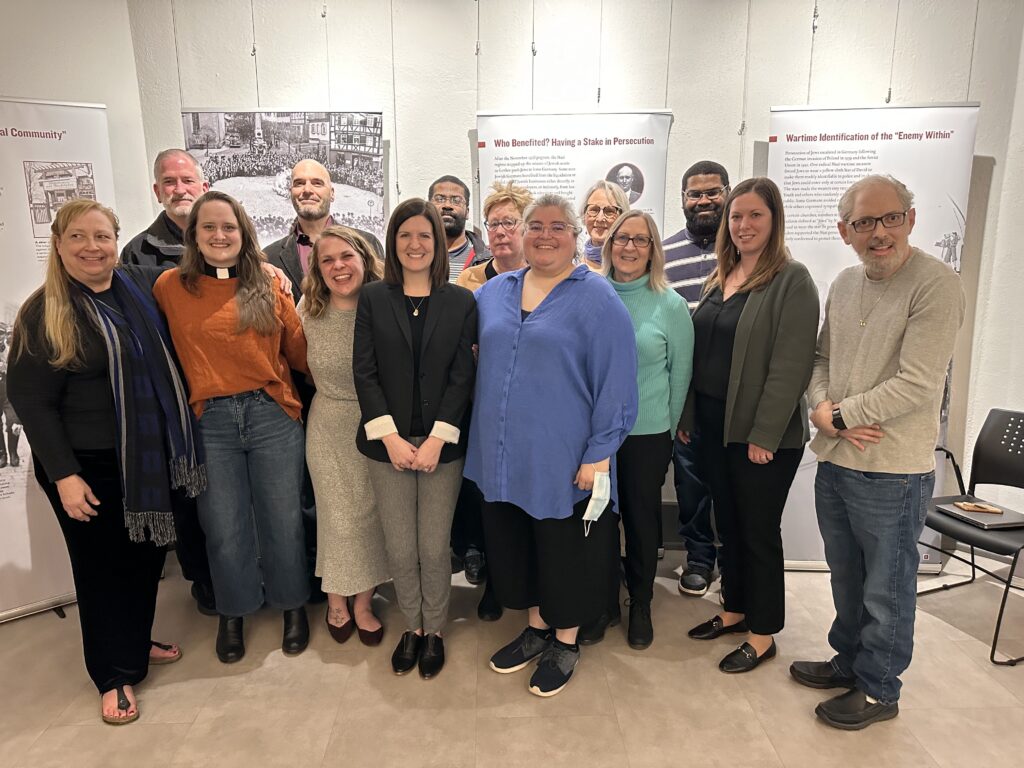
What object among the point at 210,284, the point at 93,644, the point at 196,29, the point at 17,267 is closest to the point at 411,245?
the point at 210,284

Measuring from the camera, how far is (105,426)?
2.16m

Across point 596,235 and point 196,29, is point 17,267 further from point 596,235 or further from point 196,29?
point 596,235

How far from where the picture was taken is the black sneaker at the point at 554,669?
2369 millimetres

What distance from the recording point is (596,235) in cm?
296

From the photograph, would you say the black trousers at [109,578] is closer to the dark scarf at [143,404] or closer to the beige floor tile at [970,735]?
the dark scarf at [143,404]

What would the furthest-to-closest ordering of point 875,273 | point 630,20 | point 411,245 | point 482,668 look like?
1. point 630,20
2. point 482,668
3. point 411,245
4. point 875,273

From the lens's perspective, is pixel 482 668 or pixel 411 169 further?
pixel 411 169

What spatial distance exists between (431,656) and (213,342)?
1.46 meters

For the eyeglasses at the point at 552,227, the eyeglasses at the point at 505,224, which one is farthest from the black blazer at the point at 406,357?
the eyeglasses at the point at 505,224

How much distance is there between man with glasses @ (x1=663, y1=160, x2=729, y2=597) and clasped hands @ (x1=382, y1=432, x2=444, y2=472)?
147 cm

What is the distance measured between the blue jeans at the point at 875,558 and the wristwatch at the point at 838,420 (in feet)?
0.58

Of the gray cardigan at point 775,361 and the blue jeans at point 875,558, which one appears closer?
the blue jeans at point 875,558

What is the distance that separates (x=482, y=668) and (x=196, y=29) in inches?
145

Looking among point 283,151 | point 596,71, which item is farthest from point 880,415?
point 283,151
